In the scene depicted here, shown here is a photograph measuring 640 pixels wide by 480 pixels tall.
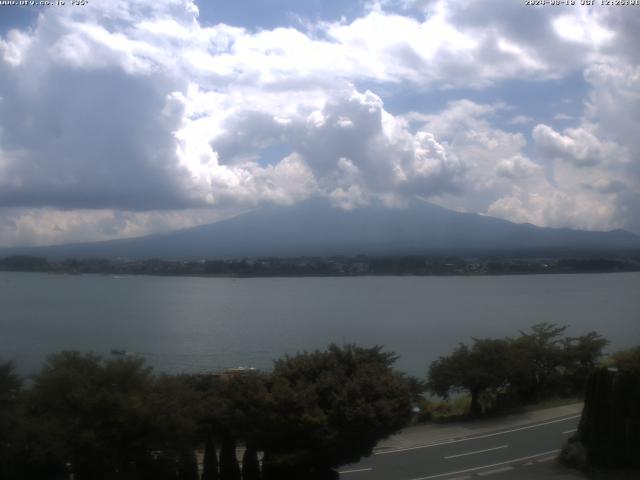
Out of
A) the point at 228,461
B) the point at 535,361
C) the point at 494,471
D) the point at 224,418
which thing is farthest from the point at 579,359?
the point at 224,418

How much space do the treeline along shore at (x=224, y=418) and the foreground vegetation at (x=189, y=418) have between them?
0.7 inches

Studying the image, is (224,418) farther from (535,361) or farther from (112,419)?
(535,361)

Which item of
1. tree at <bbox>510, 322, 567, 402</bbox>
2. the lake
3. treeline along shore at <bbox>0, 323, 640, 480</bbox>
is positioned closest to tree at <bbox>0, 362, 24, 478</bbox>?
treeline along shore at <bbox>0, 323, 640, 480</bbox>

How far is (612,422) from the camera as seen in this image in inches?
476

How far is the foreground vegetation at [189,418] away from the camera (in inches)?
371

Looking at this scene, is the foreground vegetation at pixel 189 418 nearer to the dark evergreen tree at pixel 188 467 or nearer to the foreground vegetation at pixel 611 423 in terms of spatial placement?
the dark evergreen tree at pixel 188 467

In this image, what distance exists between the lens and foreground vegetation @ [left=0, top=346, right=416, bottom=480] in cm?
943

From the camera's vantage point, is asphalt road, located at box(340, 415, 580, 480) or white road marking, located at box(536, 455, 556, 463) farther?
white road marking, located at box(536, 455, 556, 463)

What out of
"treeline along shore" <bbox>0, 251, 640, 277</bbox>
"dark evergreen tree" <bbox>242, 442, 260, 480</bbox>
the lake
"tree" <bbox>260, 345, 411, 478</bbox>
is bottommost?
the lake

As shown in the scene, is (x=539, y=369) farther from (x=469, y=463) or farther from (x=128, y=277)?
(x=128, y=277)

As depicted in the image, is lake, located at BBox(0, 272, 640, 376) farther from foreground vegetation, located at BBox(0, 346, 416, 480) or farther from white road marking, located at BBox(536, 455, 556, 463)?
foreground vegetation, located at BBox(0, 346, 416, 480)

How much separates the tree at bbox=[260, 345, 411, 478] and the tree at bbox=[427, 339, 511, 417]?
8646 millimetres

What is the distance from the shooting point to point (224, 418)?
35.1ft

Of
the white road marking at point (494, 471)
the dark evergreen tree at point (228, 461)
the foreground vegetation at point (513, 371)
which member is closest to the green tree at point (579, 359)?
the foreground vegetation at point (513, 371)
